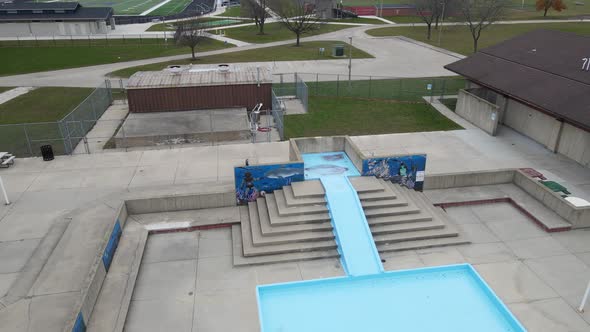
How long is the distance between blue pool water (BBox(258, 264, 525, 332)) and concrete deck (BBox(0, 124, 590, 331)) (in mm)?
437

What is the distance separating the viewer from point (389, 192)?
16625 millimetres

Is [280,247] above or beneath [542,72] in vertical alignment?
beneath

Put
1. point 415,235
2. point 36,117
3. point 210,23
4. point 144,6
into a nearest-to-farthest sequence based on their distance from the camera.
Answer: point 415,235
point 36,117
point 210,23
point 144,6

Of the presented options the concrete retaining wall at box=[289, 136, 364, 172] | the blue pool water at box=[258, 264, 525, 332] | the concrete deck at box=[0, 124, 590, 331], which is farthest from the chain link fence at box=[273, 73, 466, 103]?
the blue pool water at box=[258, 264, 525, 332]

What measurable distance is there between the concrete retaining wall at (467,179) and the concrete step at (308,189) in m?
4.83

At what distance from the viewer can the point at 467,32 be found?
67.6 meters

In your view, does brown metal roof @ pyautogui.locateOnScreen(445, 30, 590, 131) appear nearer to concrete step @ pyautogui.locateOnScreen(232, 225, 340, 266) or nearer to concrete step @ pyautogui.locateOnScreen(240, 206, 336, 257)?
concrete step @ pyautogui.locateOnScreen(240, 206, 336, 257)

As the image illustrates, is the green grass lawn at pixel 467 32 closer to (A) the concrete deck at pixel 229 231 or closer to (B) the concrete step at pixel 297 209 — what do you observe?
(A) the concrete deck at pixel 229 231

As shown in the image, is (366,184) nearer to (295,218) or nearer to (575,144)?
(295,218)

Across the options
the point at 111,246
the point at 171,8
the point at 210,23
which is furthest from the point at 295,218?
the point at 171,8

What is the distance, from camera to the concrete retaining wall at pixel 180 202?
54.5 ft

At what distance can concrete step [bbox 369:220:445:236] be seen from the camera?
15398 mm

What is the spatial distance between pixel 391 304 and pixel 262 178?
21.8 ft

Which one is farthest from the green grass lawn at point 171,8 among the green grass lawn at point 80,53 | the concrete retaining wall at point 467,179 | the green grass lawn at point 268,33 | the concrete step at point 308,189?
the concrete retaining wall at point 467,179
